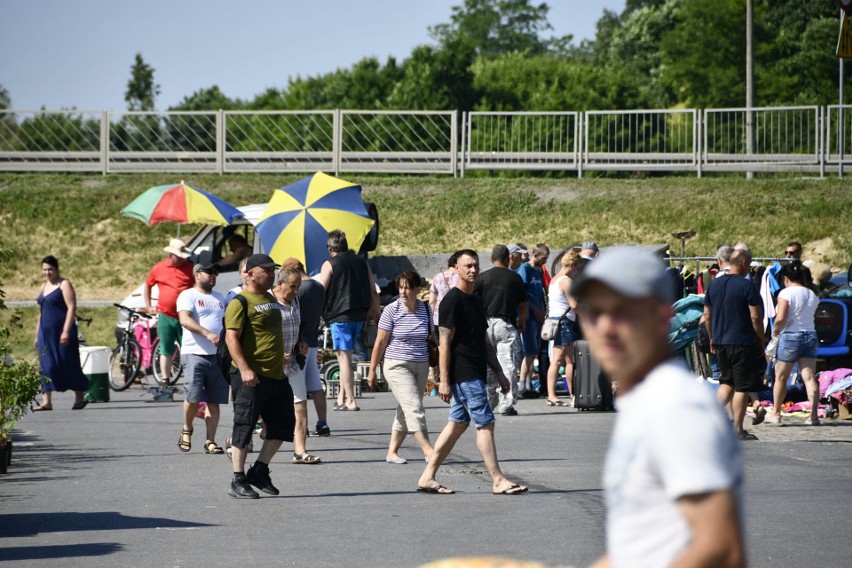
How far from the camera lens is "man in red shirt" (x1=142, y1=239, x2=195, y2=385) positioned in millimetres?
17312

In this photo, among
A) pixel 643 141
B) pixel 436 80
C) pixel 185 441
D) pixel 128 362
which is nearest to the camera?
pixel 185 441

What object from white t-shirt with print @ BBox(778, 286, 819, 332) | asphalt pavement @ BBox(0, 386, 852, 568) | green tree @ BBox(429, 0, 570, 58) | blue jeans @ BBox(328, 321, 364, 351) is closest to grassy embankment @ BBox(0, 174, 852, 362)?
blue jeans @ BBox(328, 321, 364, 351)

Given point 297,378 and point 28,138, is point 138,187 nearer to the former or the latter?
point 28,138

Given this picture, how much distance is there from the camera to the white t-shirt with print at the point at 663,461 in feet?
9.02

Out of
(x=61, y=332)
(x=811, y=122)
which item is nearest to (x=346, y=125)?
(x=811, y=122)

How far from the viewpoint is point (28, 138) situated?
33812 millimetres

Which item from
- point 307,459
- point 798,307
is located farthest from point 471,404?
point 798,307

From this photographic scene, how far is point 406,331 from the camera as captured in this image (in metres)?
11.1

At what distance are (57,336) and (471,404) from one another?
8.65 m

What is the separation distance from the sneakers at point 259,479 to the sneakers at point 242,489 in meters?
0.05

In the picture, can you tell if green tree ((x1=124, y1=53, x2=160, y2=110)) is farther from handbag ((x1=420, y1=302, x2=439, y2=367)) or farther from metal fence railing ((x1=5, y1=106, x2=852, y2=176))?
handbag ((x1=420, y1=302, x2=439, y2=367))

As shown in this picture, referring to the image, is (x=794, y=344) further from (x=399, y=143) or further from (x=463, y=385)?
(x=399, y=143)

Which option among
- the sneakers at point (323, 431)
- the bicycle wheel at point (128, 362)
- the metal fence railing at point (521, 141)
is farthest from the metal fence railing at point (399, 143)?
the sneakers at point (323, 431)

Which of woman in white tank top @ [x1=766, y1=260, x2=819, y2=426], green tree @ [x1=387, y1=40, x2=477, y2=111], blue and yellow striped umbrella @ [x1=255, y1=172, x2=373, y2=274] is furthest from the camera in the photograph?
green tree @ [x1=387, y1=40, x2=477, y2=111]
